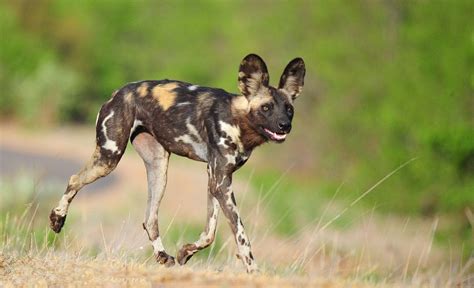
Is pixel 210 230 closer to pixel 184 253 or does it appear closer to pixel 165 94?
pixel 184 253

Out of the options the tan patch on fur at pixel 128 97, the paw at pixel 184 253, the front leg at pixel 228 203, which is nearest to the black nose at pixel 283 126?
the front leg at pixel 228 203

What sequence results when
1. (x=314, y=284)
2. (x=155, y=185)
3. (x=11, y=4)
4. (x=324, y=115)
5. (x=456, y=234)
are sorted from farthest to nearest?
(x=11, y=4)
(x=324, y=115)
(x=456, y=234)
(x=155, y=185)
(x=314, y=284)

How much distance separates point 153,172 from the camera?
7539 mm

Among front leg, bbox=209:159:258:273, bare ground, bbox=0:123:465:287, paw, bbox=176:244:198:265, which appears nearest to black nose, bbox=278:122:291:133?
front leg, bbox=209:159:258:273

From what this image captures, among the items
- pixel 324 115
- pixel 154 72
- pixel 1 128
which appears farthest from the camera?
pixel 154 72

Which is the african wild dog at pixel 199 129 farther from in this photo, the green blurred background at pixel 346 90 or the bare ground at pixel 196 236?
the green blurred background at pixel 346 90

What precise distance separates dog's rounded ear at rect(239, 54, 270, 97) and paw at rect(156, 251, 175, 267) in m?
1.37

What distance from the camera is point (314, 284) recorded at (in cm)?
634

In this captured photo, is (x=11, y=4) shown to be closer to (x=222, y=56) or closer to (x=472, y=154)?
(x=222, y=56)

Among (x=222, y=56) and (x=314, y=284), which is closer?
(x=314, y=284)

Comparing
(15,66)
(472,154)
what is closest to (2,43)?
(15,66)

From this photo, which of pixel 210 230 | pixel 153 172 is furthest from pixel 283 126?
pixel 153 172

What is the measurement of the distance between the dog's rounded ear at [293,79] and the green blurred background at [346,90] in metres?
1.64

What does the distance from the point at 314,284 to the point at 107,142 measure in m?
1.96
